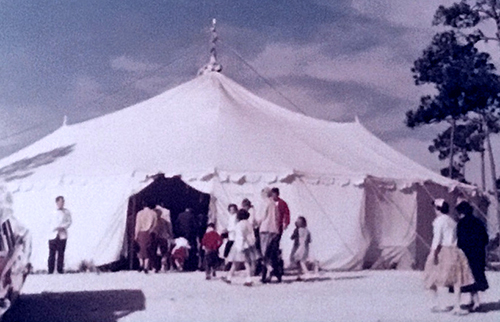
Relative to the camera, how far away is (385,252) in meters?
12.1

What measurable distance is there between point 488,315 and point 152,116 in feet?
23.5

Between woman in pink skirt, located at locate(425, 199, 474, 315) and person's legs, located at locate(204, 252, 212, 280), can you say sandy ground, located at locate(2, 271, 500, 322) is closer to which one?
person's legs, located at locate(204, 252, 212, 280)

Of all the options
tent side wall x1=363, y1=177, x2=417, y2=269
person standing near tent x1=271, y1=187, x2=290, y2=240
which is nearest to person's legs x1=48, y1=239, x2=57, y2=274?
person standing near tent x1=271, y1=187, x2=290, y2=240

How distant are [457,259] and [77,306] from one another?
3.68 m

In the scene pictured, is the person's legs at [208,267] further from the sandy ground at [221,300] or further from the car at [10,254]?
the car at [10,254]

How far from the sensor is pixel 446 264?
295 inches

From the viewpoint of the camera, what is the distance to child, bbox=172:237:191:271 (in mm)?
11453

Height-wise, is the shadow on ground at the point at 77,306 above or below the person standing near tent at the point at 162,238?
below

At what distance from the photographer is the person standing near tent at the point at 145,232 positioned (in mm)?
10992

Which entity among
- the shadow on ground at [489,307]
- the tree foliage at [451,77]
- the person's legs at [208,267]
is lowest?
the shadow on ground at [489,307]

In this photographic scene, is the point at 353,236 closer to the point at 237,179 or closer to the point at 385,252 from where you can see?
the point at 385,252

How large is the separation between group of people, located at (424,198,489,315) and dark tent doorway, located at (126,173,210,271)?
4878mm

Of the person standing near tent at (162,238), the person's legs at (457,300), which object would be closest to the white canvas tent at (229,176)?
the person standing near tent at (162,238)

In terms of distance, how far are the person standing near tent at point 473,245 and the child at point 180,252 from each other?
15.6 feet
